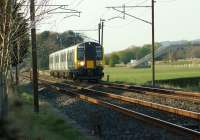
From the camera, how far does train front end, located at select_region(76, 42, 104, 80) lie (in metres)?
46.0

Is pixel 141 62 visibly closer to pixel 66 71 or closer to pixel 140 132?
pixel 66 71

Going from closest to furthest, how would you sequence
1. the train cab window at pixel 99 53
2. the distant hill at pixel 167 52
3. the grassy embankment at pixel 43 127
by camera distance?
the grassy embankment at pixel 43 127 → the train cab window at pixel 99 53 → the distant hill at pixel 167 52

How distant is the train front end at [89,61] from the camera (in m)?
46.0

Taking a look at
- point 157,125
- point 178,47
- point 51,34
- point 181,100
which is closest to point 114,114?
point 157,125

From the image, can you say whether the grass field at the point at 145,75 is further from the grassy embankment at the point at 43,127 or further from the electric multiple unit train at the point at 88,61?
the grassy embankment at the point at 43,127

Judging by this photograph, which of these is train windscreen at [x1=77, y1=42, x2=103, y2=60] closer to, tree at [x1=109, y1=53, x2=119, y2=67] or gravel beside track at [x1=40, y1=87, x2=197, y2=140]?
gravel beside track at [x1=40, y1=87, x2=197, y2=140]

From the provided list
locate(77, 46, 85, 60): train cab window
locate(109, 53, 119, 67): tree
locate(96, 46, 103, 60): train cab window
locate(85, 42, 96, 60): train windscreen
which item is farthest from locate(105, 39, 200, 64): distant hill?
locate(77, 46, 85, 60): train cab window

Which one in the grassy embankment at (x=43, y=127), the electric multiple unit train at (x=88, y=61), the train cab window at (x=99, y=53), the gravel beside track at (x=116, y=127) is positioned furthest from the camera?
the train cab window at (x=99, y=53)

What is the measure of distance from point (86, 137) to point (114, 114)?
16.8 feet

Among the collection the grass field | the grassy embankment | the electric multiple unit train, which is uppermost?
the electric multiple unit train

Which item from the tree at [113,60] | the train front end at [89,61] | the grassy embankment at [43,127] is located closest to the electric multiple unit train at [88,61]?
the train front end at [89,61]

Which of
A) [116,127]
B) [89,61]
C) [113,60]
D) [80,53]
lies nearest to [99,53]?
[89,61]

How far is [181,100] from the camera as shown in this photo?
23922 millimetres

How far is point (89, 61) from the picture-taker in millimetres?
46250
